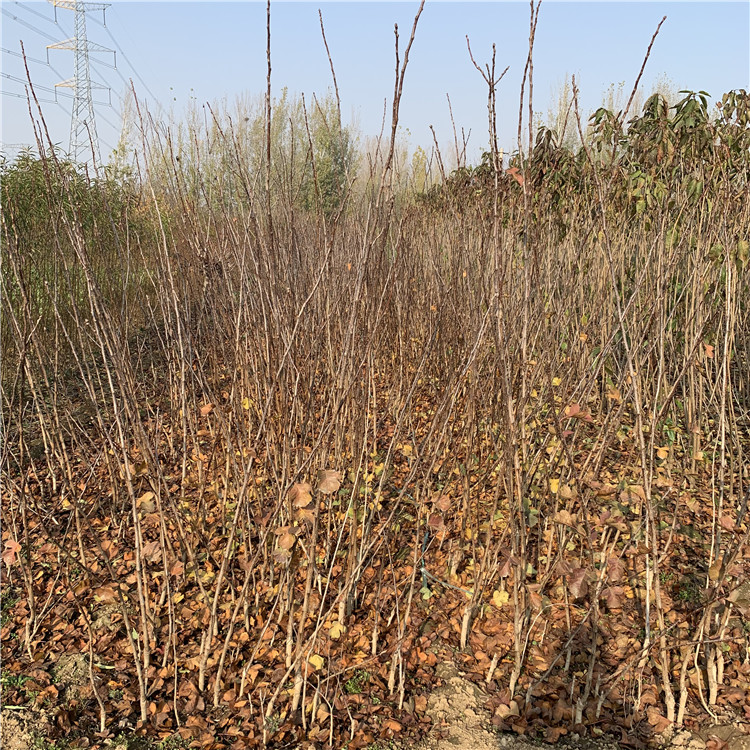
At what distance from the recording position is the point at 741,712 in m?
1.53

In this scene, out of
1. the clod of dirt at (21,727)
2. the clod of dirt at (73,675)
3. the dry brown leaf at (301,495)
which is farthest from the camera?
the clod of dirt at (73,675)

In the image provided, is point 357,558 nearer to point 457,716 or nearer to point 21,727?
point 457,716

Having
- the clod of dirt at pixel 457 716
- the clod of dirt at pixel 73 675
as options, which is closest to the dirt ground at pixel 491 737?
the clod of dirt at pixel 457 716

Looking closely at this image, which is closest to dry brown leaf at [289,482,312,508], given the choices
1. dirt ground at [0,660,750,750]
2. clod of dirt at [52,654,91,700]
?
dirt ground at [0,660,750,750]

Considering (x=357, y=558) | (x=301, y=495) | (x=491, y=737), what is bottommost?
(x=491, y=737)

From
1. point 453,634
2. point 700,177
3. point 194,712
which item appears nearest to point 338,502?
point 453,634

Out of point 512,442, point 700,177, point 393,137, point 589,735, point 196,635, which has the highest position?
point 700,177

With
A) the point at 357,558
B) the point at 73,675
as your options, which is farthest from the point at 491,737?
the point at 73,675

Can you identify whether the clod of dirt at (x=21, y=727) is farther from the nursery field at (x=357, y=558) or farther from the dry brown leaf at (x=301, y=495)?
the dry brown leaf at (x=301, y=495)

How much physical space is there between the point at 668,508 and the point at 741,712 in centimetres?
103

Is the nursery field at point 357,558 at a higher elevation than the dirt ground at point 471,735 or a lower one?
higher

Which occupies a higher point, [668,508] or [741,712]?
[668,508]

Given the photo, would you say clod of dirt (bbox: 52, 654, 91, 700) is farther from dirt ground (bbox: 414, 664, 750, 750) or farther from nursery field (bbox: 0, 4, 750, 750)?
dirt ground (bbox: 414, 664, 750, 750)

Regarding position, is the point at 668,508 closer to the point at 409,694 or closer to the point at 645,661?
the point at 645,661
